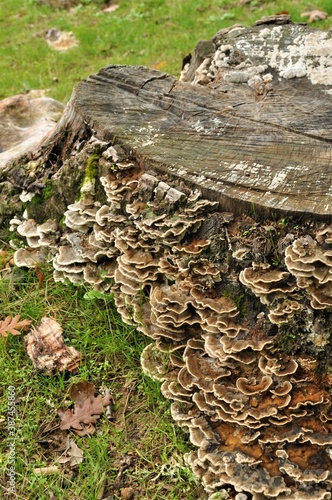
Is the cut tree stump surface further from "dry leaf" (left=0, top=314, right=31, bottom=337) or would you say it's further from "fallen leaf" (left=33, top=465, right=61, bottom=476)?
"fallen leaf" (left=33, top=465, right=61, bottom=476)

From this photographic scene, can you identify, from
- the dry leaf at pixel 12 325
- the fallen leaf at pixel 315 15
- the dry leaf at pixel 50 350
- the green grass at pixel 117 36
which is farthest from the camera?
→ the green grass at pixel 117 36

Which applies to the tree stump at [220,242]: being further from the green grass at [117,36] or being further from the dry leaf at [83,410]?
the green grass at [117,36]

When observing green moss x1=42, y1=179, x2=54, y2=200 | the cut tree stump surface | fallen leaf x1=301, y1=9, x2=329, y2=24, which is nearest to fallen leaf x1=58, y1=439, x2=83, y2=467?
the cut tree stump surface

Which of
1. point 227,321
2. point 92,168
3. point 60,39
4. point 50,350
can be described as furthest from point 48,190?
point 60,39

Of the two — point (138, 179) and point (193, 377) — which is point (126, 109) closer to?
point (138, 179)

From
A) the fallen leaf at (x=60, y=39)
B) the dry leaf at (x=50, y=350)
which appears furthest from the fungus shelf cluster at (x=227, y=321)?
the fallen leaf at (x=60, y=39)

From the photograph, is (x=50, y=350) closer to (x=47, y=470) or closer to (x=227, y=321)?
(x=47, y=470)

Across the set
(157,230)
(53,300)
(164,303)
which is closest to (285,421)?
(164,303)
